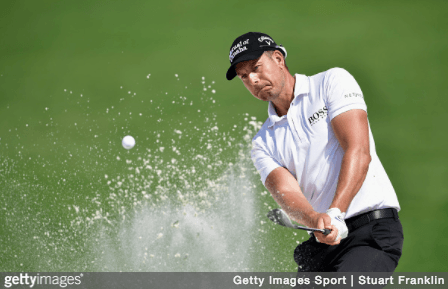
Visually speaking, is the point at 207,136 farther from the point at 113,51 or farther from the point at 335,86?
the point at 335,86

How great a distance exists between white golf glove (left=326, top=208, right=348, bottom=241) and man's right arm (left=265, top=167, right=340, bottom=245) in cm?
1

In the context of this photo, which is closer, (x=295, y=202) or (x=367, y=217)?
(x=367, y=217)

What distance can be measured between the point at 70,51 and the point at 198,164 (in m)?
1.42

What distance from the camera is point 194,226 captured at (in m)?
2.70

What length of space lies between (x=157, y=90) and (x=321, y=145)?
2.08 m

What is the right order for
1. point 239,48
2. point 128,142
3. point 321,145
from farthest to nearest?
point 128,142
point 239,48
point 321,145

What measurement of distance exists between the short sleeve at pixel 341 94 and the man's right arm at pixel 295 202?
244mm

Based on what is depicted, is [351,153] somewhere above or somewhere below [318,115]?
below

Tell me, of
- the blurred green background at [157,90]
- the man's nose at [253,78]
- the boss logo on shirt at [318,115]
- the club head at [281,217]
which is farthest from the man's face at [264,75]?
the blurred green background at [157,90]

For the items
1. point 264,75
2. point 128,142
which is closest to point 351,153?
point 264,75

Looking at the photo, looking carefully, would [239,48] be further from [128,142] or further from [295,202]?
[128,142]

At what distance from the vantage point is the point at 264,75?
1.42 m

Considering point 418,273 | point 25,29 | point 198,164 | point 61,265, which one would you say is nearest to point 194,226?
point 198,164

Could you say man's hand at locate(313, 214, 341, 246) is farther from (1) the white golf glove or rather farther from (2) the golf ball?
(2) the golf ball
